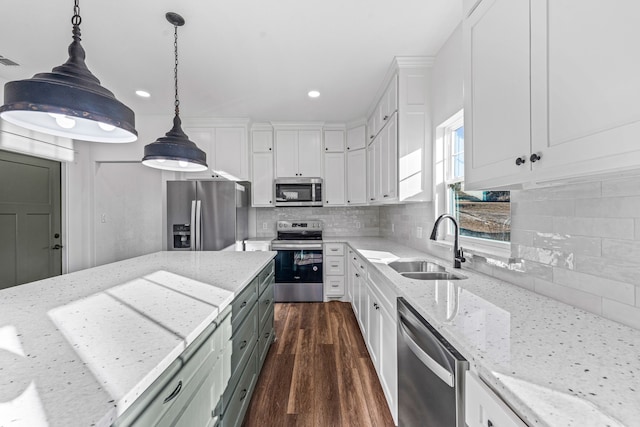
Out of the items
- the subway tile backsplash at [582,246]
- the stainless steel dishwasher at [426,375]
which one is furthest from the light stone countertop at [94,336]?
the subway tile backsplash at [582,246]

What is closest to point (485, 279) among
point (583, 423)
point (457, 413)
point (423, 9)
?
point (457, 413)

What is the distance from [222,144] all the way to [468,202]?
3.19 meters

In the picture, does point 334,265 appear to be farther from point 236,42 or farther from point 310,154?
point 236,42

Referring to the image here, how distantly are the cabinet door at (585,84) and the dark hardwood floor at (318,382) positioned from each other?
1779 mm

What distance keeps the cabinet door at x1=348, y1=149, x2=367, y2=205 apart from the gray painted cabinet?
7.29 feet

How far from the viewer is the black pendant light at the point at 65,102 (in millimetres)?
897

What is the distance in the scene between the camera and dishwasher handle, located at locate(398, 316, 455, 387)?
875 millimetres

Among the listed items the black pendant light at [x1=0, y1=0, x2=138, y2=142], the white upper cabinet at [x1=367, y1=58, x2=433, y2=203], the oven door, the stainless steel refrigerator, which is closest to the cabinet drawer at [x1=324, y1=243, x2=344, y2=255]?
the oven door

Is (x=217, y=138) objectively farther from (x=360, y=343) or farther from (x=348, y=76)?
(x=360, y=343)

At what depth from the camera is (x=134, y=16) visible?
1.82 metres

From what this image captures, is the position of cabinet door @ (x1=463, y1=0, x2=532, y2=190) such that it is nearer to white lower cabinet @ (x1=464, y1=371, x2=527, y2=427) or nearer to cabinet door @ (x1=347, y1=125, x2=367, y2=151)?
white lower cabinet @ (x1=464, y1=371, x2=527, y2=427)

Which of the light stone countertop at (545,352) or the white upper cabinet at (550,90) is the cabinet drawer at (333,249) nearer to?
the light stone countertop at (545,352)

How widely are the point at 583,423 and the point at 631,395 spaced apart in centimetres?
19

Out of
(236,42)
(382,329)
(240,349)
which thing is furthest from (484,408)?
(236,42)
